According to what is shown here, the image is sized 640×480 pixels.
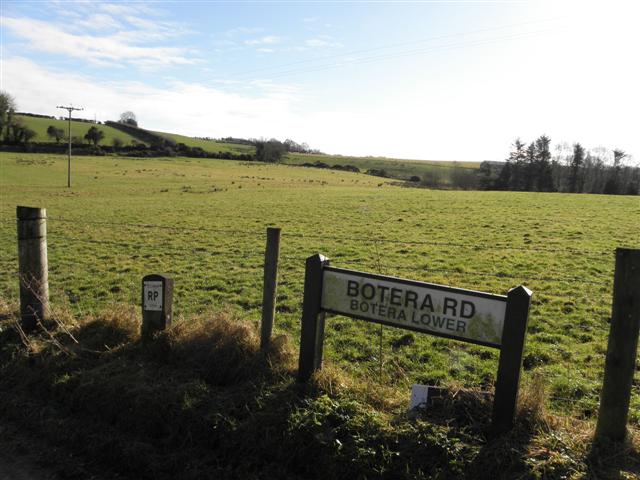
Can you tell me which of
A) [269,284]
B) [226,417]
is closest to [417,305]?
[269,284]

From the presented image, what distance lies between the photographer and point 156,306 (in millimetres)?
5207

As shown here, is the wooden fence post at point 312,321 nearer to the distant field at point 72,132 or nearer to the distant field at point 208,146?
the distant field at point 72,132

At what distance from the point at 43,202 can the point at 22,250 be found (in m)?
29.5

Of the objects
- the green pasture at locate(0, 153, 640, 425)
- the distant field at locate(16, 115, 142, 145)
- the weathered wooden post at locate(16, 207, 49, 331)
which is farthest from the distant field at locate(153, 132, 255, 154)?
the weathered wooden post at locate(16, 207, 49, 331)

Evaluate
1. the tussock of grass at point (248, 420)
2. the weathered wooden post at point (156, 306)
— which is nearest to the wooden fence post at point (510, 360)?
the tussock of grass at point (248, 420)

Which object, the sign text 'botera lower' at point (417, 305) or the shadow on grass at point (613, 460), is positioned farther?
the sign text 'botera lower' at point (417, 305)

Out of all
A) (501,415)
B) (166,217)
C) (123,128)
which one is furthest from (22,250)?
(123,128)

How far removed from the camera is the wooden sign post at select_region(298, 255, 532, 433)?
11.8ft

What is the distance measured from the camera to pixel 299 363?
14.7 feet

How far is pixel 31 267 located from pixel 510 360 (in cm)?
537

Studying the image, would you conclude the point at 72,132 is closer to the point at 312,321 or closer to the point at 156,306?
the point at 156,306

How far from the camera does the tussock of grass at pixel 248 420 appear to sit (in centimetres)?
347

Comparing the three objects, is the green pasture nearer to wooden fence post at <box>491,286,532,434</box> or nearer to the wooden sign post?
the wooden sign post

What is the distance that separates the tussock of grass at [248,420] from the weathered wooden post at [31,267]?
0.77 meters
